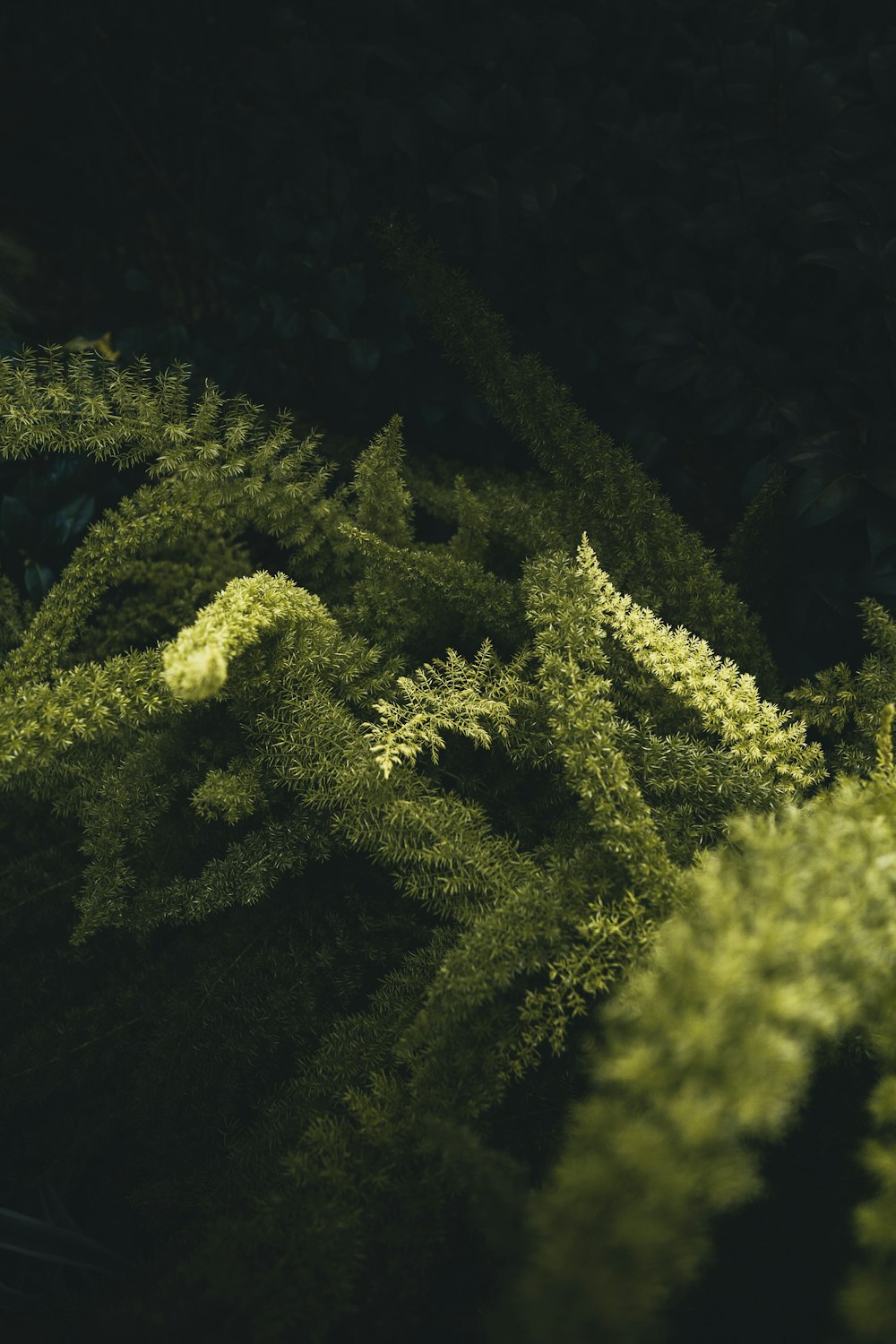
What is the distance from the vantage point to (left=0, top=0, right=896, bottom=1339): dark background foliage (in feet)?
3.16

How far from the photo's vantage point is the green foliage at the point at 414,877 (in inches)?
17.5

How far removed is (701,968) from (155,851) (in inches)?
24.1

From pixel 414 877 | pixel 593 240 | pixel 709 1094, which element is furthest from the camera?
pixel 593 240

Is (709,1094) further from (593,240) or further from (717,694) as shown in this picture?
(593,240)

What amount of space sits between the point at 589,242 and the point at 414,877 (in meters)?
0.94

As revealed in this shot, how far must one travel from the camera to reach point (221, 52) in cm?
129

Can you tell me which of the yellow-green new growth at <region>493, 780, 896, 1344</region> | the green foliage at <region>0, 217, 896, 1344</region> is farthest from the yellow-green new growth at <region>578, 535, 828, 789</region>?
the yellow-green new growth at <region>493, 780, 896, 1344</region>

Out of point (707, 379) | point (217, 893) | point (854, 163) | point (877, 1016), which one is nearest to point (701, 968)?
point (877, 1016)

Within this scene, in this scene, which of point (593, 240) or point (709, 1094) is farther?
point (593, 240)

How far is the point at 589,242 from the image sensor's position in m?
1.10

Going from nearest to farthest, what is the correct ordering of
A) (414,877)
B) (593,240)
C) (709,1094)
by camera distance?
(709,1094), (414,877), (593,240)

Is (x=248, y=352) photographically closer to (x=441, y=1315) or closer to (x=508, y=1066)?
(x=508, y=1066)

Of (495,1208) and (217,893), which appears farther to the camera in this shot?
(217,893)

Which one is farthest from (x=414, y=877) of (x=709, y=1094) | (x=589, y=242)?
(x=589, y=242)
